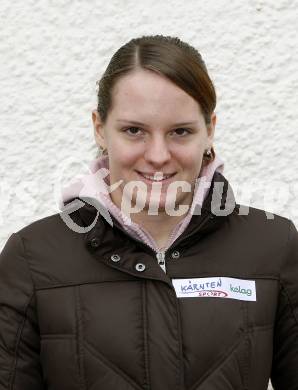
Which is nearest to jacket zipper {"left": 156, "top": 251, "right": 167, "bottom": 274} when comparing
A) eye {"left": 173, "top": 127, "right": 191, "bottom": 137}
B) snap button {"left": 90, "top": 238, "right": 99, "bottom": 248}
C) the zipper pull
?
the zipper pull

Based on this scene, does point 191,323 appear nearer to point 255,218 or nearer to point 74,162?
point 255,218

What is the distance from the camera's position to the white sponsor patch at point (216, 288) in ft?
4.09

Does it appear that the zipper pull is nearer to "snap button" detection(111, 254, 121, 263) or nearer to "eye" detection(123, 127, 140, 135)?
"snap button" detection(111, 254, 121, 263)

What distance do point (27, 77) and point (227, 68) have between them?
0.53m

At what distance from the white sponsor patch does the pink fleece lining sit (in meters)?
0.08

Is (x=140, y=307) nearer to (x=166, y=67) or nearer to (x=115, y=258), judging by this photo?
(x=115, y=258)

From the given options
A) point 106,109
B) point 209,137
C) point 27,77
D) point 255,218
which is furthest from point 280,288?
point 27,77

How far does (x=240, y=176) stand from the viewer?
1.83 metres

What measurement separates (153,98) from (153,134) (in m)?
0.06

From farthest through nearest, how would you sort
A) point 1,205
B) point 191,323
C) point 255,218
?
1. point 1,205
2. point 255,218
3. point 191,323

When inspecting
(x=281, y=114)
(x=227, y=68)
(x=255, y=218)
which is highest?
(x=227, y=68)

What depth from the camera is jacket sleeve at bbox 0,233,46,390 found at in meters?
1.25

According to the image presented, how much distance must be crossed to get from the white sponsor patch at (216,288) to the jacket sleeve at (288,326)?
75 millimetres

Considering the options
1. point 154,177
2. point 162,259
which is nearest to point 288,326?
point 162,259
